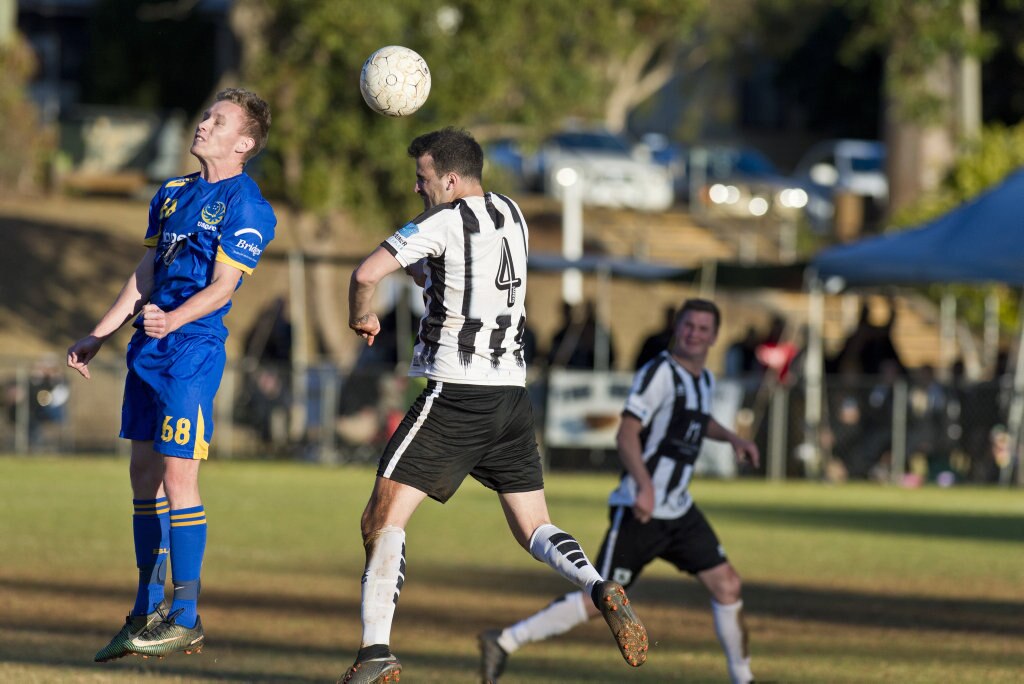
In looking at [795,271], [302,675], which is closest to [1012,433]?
[795,271]

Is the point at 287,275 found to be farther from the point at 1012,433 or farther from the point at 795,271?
the point at 1012,433

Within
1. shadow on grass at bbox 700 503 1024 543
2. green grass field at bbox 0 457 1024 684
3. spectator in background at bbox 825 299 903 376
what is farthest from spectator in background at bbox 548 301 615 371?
shadow on grass at bbox 700 503 1024 543

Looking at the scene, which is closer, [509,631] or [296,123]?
[509,631]

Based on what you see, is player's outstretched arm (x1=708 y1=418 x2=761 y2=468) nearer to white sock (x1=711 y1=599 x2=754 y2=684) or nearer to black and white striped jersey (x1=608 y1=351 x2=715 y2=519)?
black and white striped jersey (x1=608 y1=351 x2=715 y2=519)

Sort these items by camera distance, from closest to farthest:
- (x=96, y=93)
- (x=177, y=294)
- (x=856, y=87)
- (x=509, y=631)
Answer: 1. (x=177, y=294)
2. (x=509, y=631)
3. (x=96, y=93)
4. (x=856, y=87)

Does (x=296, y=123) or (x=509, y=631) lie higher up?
(x=296, y=123)

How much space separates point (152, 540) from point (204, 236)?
1.35m

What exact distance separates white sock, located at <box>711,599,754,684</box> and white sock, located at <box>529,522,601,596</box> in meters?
1.75

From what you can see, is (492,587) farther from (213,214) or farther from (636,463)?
(213,214)

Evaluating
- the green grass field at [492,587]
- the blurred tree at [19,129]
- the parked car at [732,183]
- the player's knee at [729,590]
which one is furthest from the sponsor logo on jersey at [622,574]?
the parked car at [732,183]

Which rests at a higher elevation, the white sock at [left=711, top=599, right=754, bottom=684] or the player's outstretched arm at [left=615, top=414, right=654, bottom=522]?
the player's outstretched arm at [left=615, top=414, right=654, bottom=522]

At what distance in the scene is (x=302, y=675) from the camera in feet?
29.7

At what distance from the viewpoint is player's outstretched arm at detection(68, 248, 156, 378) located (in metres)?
7.80

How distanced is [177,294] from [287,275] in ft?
94.6
